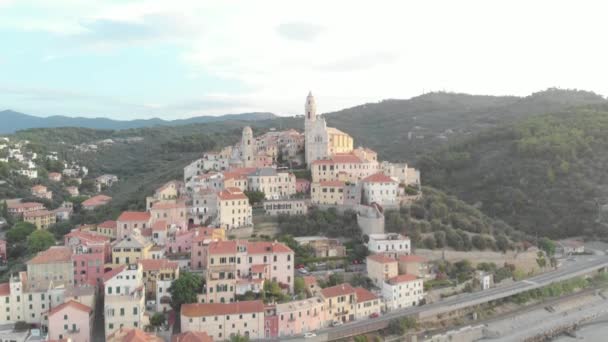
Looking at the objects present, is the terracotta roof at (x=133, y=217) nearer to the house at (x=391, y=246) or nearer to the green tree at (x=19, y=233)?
the house at (x=391, y=246)

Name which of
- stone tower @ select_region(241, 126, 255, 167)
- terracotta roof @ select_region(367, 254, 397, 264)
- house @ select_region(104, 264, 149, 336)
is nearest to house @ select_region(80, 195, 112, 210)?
stone tower @ select_region(241, 126, 255, 167)

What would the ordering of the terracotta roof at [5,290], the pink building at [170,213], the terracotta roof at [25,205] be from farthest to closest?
the terracotta roof at [25,205] → the pink building at [170,213] → the terracotta roof at [5,290]

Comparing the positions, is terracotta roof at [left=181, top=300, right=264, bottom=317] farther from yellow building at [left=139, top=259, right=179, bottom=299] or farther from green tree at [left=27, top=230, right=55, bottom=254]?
green tree at [left=27, top=230, right=55, bottom=254]

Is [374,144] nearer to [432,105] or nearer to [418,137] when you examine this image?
[418,137]

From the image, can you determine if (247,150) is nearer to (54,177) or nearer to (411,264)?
(411,264)

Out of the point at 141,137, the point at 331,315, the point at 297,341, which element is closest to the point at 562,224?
the point at 331,315

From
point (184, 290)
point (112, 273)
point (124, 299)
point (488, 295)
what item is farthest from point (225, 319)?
point (488, 295)

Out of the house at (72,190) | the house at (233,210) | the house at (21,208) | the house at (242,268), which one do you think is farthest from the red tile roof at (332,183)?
the house at (72,190)
